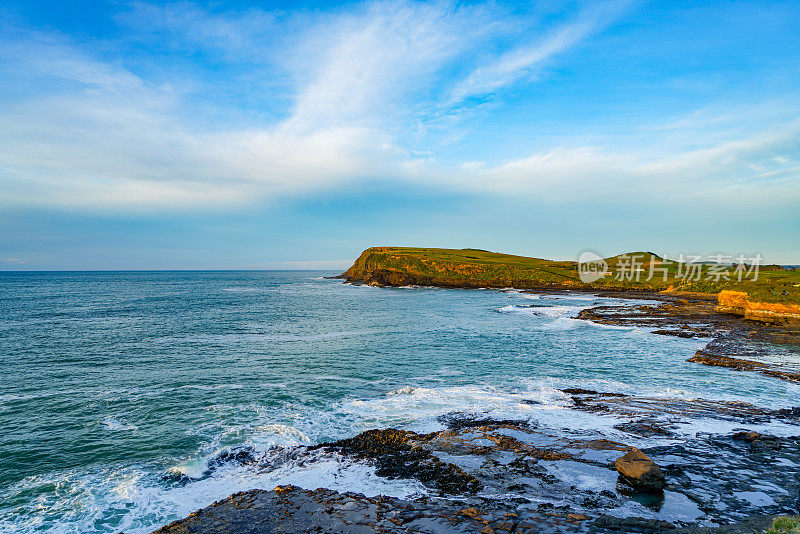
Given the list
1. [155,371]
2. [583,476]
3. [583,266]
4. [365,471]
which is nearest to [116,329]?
[155,371]

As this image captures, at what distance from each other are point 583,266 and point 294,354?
136m

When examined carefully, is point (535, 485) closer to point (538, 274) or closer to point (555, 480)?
point (555, 480)

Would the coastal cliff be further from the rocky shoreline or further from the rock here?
the rock

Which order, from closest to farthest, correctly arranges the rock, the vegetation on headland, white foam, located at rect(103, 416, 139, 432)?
the rock → white foam, located at rect(103, 416, 139, 432) → the vegetation on headland

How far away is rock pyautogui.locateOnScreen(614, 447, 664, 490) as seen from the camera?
38.2ft

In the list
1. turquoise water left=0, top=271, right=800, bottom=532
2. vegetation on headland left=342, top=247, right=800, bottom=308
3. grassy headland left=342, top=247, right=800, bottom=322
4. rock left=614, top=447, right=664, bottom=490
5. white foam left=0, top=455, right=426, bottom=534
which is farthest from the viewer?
grassy headland left=342, top=247, right=800, bottom=322

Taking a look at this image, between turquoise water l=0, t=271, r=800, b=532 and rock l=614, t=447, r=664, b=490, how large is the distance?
4287mm

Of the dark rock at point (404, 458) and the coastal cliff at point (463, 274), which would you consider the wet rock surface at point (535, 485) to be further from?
the coastal cliff at point (463, 274)

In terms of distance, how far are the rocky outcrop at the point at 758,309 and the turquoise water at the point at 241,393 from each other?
1686cm

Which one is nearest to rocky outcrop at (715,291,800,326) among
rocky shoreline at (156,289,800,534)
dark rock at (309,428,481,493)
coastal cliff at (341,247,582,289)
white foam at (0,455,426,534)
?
rocky shoreline at (156,289,800,534)

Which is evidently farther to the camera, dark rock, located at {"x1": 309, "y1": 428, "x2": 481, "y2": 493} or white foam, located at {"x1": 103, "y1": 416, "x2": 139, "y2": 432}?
white foam, located at {"x1": 103, "y1": 416, "x2": 139, "y2": 432}

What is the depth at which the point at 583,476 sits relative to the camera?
12578 millimetres

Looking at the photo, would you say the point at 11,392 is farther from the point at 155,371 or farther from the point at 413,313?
the point at 413,313

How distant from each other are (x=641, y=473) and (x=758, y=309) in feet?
169
